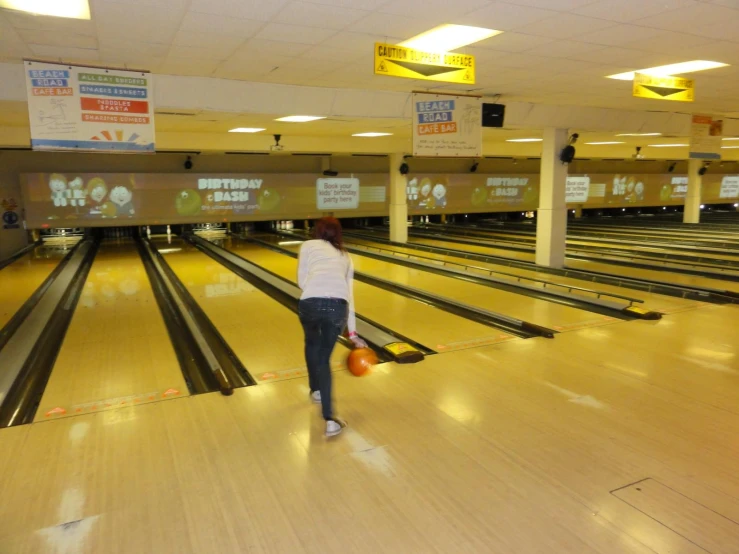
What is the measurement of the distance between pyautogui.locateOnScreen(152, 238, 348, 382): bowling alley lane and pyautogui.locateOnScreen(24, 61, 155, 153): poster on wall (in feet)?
6.72

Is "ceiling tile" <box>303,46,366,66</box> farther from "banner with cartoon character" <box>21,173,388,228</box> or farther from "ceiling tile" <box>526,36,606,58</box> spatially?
"banner with cartoon character" <box>21,173,388,228</box>

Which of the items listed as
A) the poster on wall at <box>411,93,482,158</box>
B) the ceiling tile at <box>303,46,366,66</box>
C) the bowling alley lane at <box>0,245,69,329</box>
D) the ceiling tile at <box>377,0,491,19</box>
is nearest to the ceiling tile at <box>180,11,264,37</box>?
the ceiling tile at <box>303,46,366,66</box>

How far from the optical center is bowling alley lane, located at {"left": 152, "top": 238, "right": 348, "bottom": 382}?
4.44m

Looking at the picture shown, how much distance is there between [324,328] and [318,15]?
7.55 feet

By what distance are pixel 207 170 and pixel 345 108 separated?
9.58 m

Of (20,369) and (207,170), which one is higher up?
(207,170)

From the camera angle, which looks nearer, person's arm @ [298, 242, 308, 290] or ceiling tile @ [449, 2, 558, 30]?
person's arm @ [298, 242, 308, 290]

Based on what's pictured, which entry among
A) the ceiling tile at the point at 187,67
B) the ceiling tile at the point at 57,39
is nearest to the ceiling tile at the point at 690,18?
the ceiling tile at the point at 187,67

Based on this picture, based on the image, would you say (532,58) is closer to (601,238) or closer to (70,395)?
(70,395)

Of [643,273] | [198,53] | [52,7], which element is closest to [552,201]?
[643,273]

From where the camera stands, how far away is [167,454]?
2881mm

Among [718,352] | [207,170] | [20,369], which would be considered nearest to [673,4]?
[718,352]

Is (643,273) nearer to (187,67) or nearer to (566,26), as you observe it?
(566,26)

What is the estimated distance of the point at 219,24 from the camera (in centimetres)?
401
